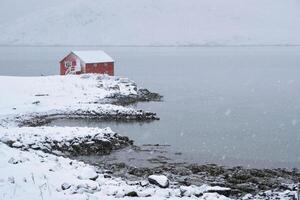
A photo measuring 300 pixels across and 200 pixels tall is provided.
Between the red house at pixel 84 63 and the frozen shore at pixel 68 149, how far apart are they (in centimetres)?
1219

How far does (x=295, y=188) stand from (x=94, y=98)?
3093 centimetres

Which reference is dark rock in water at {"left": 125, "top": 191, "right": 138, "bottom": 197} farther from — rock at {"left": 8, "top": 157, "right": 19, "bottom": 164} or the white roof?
the white roof

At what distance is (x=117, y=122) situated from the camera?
36.1m

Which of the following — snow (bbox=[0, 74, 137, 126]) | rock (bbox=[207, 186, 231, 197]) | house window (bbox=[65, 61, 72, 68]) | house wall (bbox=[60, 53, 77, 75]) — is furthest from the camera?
house window (bbox=[65, 61, 72, 68])

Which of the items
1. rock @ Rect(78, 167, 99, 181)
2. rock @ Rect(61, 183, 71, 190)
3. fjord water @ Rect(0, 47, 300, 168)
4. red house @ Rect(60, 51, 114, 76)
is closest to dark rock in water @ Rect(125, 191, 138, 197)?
rock @ Rect(61, 183, 71, 190)

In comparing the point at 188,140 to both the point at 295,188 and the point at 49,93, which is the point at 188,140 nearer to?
the point at 295,188

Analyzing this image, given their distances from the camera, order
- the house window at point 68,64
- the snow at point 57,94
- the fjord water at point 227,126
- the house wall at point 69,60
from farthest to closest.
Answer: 1. the house window at point 68,64
2. the house wall at point 69,60
3. the snow at point 57,94
4. the fjord water at point 227,126

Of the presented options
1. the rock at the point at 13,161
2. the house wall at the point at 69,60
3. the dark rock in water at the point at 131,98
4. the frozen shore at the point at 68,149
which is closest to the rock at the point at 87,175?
the frozen shore at the point at 68,149

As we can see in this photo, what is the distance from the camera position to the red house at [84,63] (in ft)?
211

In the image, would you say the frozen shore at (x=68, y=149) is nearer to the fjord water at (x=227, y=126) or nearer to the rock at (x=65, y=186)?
the rock at (x=65, y=186)

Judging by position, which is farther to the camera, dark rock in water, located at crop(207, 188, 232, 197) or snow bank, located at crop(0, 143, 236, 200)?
dark rock in water, located at crop(207, 188, 232, 197)

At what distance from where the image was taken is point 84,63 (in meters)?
63.9

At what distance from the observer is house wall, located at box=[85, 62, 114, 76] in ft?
212

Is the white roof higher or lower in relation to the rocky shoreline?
higher
